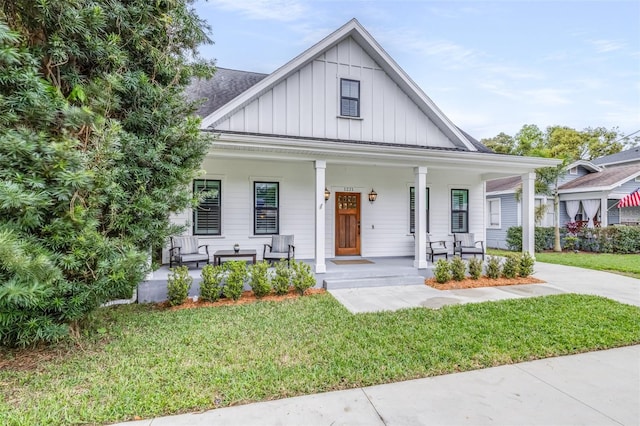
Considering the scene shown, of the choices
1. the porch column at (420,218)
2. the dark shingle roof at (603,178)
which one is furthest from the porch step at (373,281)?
the dark shingle roof at (603,178)

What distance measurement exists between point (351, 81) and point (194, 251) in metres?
6.41

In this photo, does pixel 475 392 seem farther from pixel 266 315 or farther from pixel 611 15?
pixel 611 15

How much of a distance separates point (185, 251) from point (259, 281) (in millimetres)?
2643

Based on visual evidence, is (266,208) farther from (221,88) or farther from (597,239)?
(597,239)

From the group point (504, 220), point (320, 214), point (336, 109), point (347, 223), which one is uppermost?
point (336, 109)

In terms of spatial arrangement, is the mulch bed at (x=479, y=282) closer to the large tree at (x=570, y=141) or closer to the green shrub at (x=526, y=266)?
the green shrub at (x=526, y=266)

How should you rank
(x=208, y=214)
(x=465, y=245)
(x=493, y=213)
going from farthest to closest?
1. (x=493, y=213)
2. (x=465, y=245)
3. (x=208, y=214)

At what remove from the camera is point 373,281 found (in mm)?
7047

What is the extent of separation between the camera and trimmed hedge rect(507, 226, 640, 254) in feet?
42.4

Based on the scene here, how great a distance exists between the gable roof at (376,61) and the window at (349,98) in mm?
1011

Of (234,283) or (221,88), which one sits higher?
(221,88)

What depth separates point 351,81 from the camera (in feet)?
28.8

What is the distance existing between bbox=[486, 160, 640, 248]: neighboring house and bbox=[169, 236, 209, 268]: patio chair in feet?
48.5

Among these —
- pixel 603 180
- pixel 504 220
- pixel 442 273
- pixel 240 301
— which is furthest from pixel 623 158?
pixel 240 301
